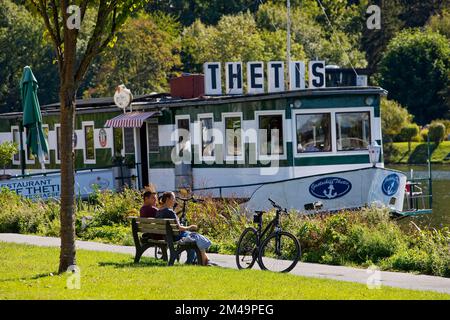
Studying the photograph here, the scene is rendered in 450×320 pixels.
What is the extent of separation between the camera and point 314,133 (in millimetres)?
26359

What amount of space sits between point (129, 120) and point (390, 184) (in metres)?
9.21

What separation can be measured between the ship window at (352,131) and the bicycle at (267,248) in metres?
9.40

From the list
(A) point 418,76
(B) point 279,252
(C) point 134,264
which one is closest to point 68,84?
(C) point 134,264

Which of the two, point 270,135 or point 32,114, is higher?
point 32,114

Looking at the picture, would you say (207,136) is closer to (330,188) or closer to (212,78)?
(212,78)

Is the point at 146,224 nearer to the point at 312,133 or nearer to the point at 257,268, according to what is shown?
the point at 257,268

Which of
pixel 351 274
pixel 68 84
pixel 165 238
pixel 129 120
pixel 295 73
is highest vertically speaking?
pixel 295 73

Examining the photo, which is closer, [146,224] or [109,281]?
[109,281]

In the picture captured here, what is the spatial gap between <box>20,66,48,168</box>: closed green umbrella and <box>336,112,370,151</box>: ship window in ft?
30.5

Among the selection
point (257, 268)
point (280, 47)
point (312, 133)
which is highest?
point (280, 47)

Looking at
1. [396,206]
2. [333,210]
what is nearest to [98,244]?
[333,210]

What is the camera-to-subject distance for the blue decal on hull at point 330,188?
80.2 ft

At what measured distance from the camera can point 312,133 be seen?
2638 cm
